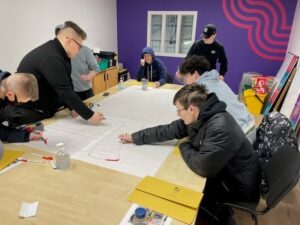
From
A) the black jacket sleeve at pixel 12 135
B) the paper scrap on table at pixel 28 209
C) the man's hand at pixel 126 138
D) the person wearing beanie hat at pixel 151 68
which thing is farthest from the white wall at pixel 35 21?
the paper scrap on table at pixel 28 209

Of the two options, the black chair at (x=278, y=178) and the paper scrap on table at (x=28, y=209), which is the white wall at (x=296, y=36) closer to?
the black chair at (x=278, y=178)

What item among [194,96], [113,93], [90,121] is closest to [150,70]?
[113,93]

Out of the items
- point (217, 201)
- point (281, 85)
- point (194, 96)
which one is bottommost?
point (217, 201)

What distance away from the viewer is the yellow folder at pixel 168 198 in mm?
992

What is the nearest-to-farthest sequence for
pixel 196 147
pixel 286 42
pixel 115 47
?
1. pixel 196 147
2. pixel 286 42
3. pixel 115 47

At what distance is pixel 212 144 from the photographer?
125cm

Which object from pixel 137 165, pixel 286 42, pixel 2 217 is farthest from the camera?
pixel 286 42

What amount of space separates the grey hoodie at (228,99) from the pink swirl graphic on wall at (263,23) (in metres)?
3.19

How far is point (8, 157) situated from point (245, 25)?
14.8 feet

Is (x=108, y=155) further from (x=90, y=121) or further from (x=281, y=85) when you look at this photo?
(x=281, y=85)

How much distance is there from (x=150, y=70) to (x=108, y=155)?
7.31 feet

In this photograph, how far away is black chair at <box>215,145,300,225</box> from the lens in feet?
3.90

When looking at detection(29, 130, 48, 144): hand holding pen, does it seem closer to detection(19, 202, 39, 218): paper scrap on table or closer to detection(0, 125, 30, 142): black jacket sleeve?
detection(0, 125, 30, 142): black jacket sleeve

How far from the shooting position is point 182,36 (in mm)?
5113
